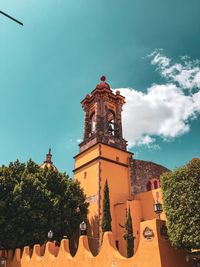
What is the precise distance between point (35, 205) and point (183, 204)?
13.6 metres

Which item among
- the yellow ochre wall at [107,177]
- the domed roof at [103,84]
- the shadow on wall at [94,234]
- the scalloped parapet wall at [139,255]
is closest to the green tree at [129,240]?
the yellow ochre wall at [107,177]

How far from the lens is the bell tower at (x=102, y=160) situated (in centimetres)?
2356

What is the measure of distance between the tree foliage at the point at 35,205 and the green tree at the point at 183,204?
40.5 ft

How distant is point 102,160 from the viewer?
2558 cm

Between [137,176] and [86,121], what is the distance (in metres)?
8.62

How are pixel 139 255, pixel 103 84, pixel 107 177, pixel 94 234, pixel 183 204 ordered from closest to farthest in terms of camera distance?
pixel 139 255
pixel 183 204
pixel 94 234
pixel 107 177
pixel 103 84

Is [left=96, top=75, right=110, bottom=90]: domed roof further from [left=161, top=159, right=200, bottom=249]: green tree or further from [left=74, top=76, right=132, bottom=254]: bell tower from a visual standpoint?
[left=161, top=159, right=200, bottom=249]: green tree

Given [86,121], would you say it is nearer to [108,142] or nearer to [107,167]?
[108,142]

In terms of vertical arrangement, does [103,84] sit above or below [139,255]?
above

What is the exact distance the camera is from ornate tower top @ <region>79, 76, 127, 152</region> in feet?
91.5

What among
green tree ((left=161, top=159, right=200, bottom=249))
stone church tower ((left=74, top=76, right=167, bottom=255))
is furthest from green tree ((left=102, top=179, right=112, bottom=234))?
green tree ((left=161, top=159, right=200, bottom=249))

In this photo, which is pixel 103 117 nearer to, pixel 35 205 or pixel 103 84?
pixel 103 84

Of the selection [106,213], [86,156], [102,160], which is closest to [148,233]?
[106,213]

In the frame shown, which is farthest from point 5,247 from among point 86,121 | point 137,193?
point 86,121
